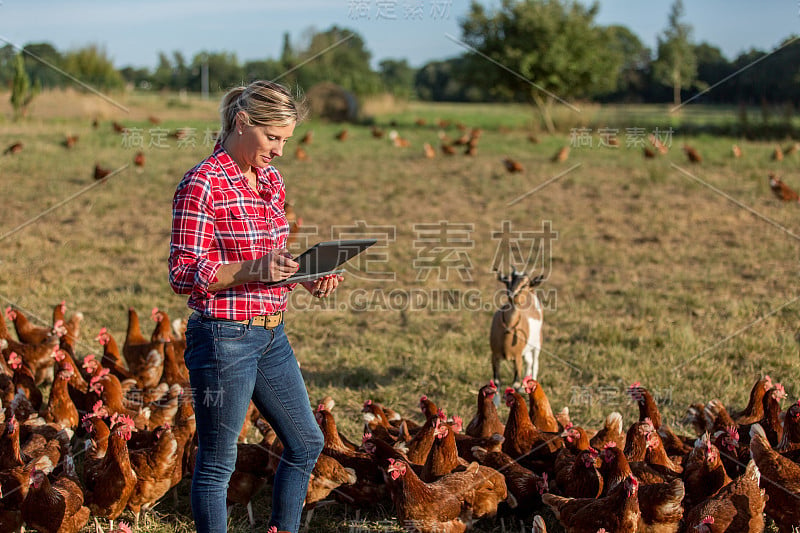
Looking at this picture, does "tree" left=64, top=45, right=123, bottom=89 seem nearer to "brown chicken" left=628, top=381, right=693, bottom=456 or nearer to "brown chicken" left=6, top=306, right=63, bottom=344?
"brown chicken" left=6, top=306, right=63, bottom=344

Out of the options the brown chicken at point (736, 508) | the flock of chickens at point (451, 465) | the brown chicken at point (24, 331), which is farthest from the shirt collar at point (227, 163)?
the brown chicken at point (24, 331)

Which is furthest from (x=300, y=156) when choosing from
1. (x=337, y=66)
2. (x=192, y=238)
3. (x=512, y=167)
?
(x=337, y=66)

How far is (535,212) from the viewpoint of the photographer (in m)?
12.2

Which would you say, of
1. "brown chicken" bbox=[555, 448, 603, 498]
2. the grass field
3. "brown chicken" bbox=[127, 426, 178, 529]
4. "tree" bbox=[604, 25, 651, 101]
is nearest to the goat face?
the grass field

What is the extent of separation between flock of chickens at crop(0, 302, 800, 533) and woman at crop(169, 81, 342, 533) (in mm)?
995

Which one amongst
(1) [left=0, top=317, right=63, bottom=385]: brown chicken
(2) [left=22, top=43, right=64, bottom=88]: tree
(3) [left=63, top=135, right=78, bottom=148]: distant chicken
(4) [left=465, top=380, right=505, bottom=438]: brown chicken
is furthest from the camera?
(2) [left=22, top=43, right=64, bottom=88]: tree

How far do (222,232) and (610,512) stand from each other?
7.10 ft

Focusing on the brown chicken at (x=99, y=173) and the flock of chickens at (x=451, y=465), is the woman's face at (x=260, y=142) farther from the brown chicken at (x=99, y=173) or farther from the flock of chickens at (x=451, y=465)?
the brown chicken at (x=99, y=173)

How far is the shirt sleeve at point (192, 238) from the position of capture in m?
2.32

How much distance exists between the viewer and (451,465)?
3.84 m

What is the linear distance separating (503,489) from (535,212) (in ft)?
29.2

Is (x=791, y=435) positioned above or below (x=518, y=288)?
below

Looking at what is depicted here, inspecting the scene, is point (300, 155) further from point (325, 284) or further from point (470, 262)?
point (325, 284)

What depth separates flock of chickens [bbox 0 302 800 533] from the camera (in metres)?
3.40
